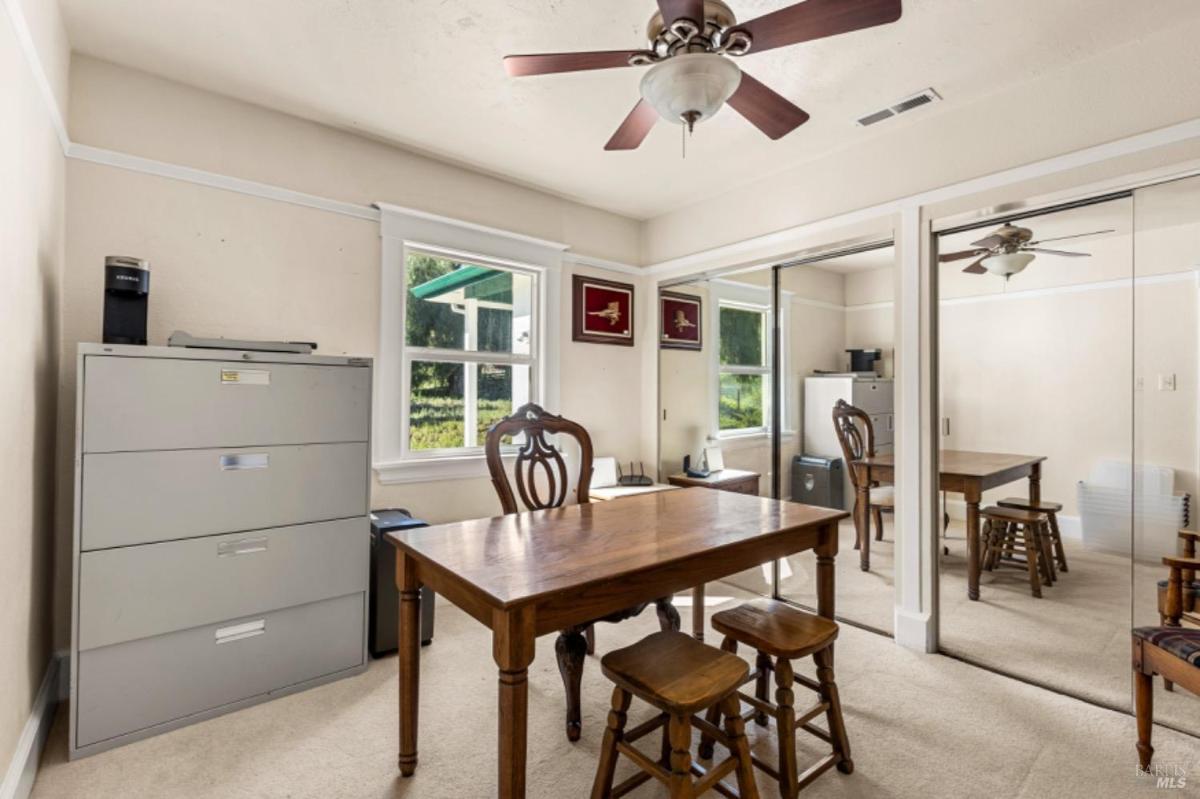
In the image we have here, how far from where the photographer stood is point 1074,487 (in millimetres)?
2432

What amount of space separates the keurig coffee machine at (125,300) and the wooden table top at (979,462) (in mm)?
3594

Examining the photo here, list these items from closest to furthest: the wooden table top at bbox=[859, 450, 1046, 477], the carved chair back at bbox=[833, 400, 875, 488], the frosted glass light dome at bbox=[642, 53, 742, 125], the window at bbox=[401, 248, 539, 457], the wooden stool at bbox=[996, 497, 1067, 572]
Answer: the frosted glass light dome at bbox=[642, 53, 742, 125] → the wooden stool at bbox=[996, 497, 1067, 572] → the wooden table top at bbox=[859, 450, 1046, 477] → the carved chair back at bbox=[833, 400, 875, 488] → the window at bbox=[401, 248, 539, 457]

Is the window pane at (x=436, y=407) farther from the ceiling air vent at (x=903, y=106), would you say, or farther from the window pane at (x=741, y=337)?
the ceiling air vent at (x=903, y=106)

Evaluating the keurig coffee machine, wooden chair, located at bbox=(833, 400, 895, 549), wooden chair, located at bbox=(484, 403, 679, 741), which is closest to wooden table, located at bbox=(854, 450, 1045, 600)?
wooden chair, located at bbox=(833, 400, 895, 549)

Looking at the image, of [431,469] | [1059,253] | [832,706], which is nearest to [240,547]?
[431,469]

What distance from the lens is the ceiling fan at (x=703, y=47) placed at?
147cm

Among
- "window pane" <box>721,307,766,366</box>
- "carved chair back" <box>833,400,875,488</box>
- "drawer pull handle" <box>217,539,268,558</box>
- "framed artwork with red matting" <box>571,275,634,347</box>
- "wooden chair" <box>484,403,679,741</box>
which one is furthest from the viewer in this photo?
"framed artwork with red matting" <box>571,275,634,347</box>

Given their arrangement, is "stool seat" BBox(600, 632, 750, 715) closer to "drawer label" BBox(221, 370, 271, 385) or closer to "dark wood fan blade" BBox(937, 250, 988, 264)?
"drawer label" BBox(221, 370, 271, 385)

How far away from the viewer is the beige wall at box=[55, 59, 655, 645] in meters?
2.32

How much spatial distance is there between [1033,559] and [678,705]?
2240 millimetres

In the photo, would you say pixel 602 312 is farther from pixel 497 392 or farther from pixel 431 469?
pixel 431 469

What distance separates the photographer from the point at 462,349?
3484mm

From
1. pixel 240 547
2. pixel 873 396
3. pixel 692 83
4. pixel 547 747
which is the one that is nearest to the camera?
pixel 692 83

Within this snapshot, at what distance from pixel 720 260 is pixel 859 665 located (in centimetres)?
256
